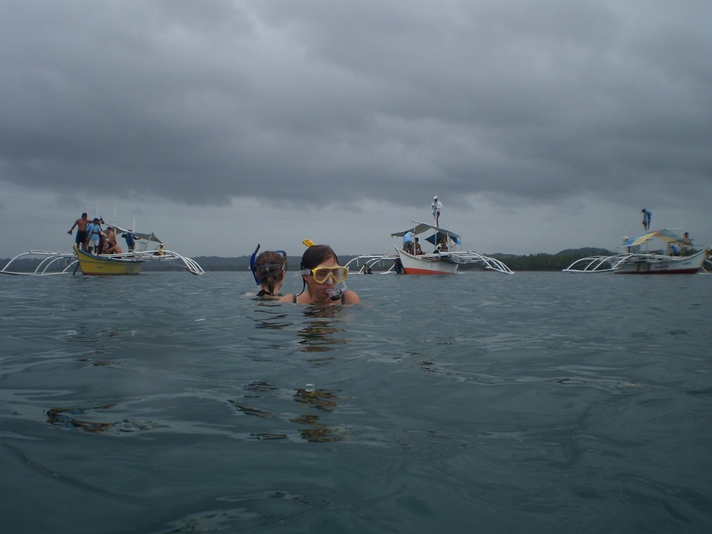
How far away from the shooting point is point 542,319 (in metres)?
7.38

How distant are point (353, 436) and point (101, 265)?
2927 centimetres

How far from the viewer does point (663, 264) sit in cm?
4097

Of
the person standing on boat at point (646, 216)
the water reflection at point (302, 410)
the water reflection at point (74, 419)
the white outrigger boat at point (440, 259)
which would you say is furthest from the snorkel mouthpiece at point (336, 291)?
the person standing on boat at point (646, 216)

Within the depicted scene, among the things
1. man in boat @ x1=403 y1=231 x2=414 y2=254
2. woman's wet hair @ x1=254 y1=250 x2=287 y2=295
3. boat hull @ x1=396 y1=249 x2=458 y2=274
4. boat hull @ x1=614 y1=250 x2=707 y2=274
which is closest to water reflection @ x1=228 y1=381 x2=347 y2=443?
woman's wet hair @ x1=254 y1=250 x2=287 y2=295

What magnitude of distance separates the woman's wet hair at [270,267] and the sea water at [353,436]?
9.45 feet

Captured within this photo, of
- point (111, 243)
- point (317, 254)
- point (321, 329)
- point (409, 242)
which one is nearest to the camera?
point (321, 329)

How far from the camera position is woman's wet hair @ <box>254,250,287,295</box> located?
303 inches

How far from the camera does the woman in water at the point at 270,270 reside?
25.3 ft

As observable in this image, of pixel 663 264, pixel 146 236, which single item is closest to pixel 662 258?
pixel 663 264

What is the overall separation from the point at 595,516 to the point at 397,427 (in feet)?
3.31

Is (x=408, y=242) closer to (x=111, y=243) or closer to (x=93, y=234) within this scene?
(x=111, y=243)

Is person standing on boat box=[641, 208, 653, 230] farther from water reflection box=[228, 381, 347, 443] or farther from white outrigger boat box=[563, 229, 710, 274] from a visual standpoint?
water reflection box=[228, 381, 347, 443]

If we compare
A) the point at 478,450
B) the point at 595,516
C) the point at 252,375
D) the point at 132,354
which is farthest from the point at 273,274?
the point at 595,516

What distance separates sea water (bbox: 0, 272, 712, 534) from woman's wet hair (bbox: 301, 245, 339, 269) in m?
1.80
